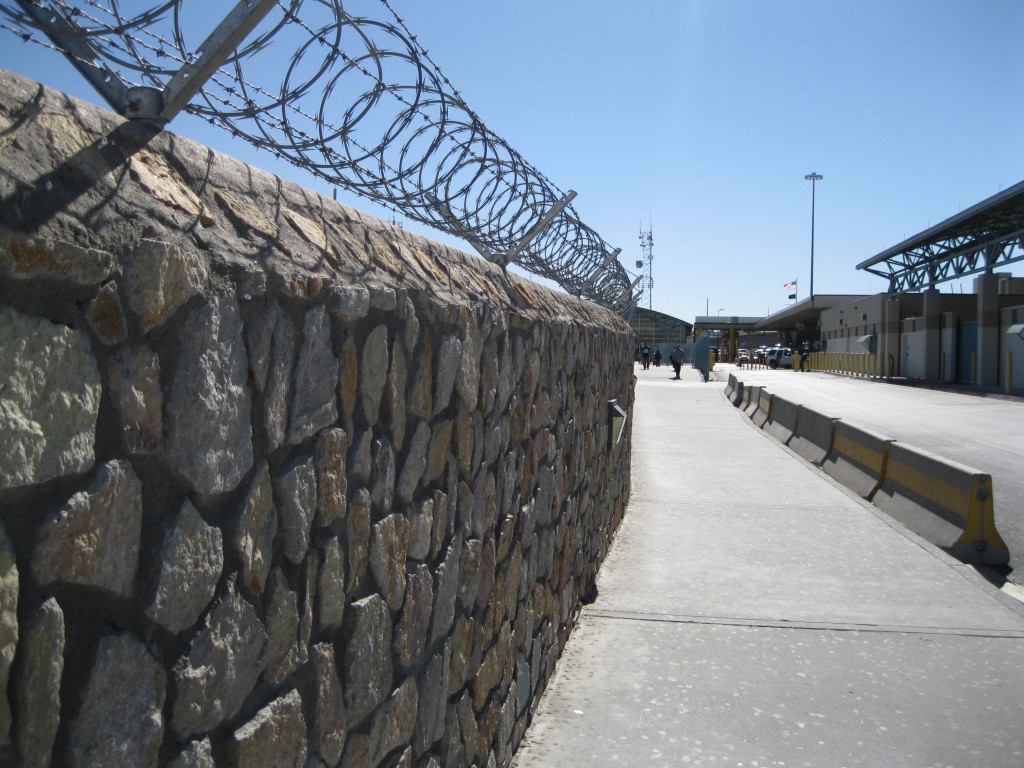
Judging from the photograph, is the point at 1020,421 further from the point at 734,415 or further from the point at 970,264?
the point at 970,264

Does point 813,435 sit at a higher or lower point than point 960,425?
higher

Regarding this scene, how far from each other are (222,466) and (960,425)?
18982mm

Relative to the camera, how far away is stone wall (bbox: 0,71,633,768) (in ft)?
4.58

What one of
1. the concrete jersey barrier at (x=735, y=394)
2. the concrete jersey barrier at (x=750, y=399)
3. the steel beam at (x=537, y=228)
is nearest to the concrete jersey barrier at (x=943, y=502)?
the steel beam at (x=537, y=228)

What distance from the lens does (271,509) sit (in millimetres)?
1973

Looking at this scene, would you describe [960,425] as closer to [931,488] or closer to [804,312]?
[931,488]

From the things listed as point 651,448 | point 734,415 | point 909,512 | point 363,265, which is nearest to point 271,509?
point 363,265

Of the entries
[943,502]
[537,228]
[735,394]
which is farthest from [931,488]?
[735,394]

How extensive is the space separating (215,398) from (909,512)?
8448mm

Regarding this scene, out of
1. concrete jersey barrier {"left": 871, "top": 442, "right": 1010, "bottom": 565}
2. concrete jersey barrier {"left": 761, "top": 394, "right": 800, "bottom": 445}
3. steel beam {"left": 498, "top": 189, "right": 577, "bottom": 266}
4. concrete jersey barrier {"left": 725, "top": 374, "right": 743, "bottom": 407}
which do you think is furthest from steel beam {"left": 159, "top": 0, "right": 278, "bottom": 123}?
concrete jersey barrier {"left": 725, "top": 374, "right": 743, "bottom": 407}

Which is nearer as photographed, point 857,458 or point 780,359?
point 857,458

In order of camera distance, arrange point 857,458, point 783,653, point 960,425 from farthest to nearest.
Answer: point 960,425 < point 857,458 < point 783,653

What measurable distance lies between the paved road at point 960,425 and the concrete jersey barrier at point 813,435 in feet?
6.15

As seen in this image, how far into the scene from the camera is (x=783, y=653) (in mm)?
5477
